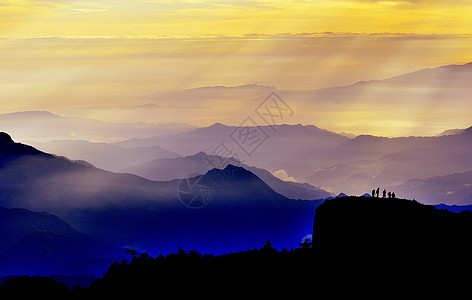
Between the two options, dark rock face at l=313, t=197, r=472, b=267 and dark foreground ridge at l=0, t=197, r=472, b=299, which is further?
dark rock face at l=313, t=197, r=472, b=267

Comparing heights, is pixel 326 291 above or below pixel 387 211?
below

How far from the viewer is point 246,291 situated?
134 metres

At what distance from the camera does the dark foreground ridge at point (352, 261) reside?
107 metres

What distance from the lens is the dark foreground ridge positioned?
107 m

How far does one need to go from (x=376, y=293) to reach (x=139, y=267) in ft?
239

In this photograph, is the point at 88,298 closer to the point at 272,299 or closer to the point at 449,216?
the point at 272,299

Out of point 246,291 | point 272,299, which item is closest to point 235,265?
point 246,291

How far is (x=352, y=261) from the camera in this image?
4515 inches

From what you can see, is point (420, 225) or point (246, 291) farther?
point (246, 291)

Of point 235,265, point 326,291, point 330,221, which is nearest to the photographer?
point 326,291

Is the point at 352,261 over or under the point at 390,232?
under

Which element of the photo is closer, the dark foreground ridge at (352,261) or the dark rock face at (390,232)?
the dark foreground ridge at (352,261)

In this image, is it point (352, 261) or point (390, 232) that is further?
point (352, 261)

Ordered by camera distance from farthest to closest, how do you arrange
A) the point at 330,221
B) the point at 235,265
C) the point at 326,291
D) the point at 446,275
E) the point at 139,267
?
the point at 139,267 → the point at 235,265 → the point at 330,221 → the point at 326,291 → the point at 446,275
